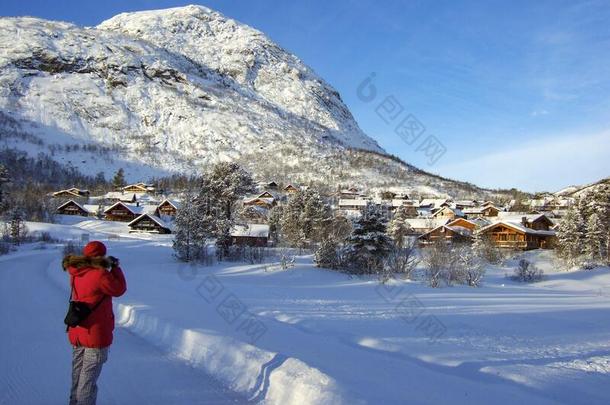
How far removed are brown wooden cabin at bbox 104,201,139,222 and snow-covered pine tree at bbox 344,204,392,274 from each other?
57323 mm

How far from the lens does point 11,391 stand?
18.0ft

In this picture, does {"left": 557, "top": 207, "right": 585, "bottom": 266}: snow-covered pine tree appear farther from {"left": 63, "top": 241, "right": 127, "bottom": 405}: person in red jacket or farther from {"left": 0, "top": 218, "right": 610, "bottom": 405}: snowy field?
{"left": 63, "top": 241, "right": 127, "bottom": 405}: person in red jacket

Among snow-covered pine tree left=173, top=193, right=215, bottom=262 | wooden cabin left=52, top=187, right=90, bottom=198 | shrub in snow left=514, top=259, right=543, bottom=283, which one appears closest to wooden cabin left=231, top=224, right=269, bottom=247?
snow-covered pine tree left=173, top=193, right=215, bottom=262

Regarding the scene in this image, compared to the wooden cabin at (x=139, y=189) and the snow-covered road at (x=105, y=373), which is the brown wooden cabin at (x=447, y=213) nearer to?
the wooden cabin at (x=139, y=189)

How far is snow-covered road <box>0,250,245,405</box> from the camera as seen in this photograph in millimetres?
5387

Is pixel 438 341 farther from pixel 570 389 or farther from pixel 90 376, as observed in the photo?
pixel 90 376

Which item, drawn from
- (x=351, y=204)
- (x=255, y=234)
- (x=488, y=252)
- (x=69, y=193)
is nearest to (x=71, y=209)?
(x=69, y=193)

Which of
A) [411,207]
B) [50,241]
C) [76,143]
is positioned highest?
[76,143]

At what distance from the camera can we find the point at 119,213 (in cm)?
7850

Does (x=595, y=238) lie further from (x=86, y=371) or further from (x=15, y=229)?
(x=15, y=229)

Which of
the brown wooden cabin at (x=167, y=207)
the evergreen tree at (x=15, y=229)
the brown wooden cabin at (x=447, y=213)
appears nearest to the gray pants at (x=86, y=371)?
the evergreen tree at (x=15, y=229)

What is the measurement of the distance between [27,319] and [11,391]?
15.9 ft

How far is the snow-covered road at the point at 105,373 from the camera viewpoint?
5387 mm

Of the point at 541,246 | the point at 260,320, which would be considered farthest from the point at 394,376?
the point at 541,246
